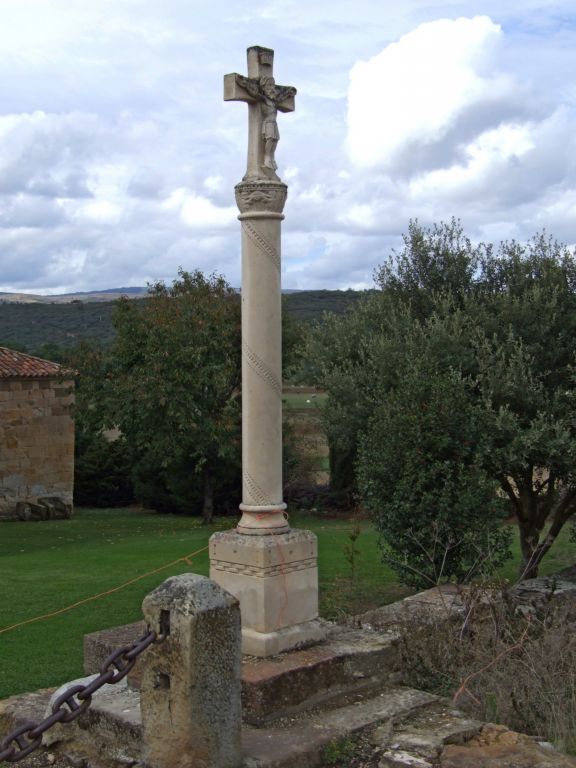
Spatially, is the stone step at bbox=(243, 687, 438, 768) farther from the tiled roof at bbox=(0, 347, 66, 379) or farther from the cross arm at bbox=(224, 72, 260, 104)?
the tiled roof at bbox=(0, 347, 66, 379)

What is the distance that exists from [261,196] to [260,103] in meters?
0.76

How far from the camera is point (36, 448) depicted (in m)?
24.0

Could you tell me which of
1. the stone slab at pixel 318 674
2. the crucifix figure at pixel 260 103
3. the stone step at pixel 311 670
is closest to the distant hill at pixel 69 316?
the crucifix figure at pixel 260 103

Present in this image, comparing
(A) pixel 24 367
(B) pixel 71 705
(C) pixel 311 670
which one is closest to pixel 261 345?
(C) pixel 311 670

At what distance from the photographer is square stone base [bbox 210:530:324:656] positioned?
5895mm

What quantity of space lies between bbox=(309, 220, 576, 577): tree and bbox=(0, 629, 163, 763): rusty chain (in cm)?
563

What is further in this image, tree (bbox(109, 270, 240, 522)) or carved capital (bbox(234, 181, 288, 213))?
tree (bbox(109, 270, 240, 522))

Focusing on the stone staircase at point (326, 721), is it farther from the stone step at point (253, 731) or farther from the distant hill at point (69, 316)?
the distant hill at point (69, 316)

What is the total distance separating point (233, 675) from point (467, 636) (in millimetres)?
3404

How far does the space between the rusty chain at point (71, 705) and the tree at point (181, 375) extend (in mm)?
15972

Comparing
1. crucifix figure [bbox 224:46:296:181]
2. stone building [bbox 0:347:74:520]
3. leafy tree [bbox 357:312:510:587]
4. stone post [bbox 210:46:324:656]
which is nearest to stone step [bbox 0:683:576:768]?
stone post [bbox 210:46:324:656]

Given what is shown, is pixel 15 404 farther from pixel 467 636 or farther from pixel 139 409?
pixel 467 636

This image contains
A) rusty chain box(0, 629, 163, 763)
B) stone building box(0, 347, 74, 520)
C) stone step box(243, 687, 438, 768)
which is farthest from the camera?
stone building box(0, 347, 74, 520)

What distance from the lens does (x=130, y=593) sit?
35.2ft
